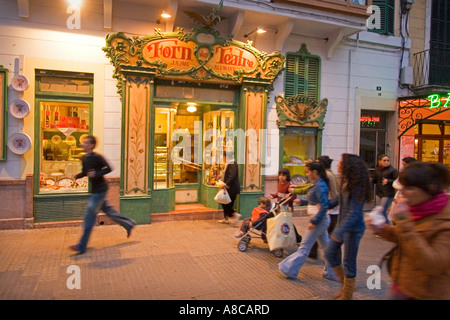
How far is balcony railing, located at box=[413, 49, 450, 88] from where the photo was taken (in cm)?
1126

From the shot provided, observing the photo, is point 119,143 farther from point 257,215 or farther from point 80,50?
point 257,215

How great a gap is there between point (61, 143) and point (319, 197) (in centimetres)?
570

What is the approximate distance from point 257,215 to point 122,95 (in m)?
3.98

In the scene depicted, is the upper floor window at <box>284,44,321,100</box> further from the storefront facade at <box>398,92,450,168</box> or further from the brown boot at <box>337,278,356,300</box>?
the brown boot at <box>337,278,356,300</box>

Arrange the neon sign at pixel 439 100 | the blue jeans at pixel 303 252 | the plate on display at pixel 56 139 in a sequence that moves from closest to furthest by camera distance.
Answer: the blue jeans at pixel 303 252 → the plate on display at pixel 56 139 → the neon sign at pixel 439 100

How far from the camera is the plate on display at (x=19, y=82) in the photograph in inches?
288

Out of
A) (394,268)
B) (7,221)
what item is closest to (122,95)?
(7,221)

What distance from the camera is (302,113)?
384 inches

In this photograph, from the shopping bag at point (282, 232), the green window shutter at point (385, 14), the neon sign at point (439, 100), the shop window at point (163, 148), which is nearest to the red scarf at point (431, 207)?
the shopping bag at point (282, 232)

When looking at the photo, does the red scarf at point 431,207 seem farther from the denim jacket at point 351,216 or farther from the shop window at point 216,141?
the shop window at point 216,141

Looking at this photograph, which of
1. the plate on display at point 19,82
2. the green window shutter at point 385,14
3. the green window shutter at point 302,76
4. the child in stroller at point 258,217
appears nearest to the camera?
the child in stroller at point 258,217

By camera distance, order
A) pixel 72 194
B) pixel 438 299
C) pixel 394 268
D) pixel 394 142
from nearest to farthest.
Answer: pixel 438 299, pixel 394 268, pixel 72 194, pixel 394 142

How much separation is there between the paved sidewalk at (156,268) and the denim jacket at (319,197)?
1.00 m

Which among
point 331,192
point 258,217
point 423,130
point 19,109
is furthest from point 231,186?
point 423,130
